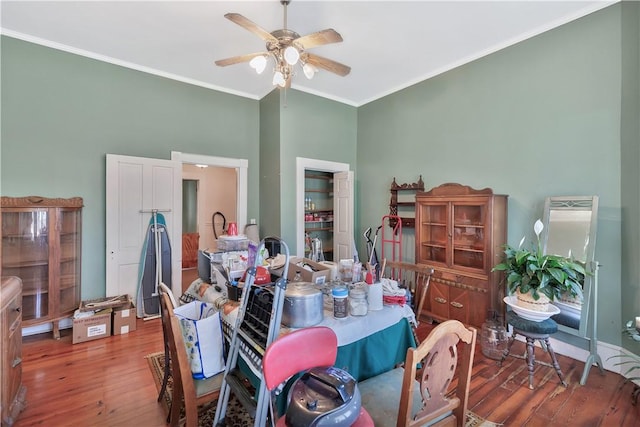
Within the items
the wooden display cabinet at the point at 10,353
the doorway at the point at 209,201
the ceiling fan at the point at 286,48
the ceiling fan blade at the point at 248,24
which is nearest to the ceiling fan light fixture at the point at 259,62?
the ceiling fan at the point at 286,48

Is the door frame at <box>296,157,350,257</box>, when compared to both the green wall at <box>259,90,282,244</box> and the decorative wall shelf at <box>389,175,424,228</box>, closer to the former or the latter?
the green wall at <box>259,90,282,244</box>

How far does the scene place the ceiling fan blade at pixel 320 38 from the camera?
2.15 metres

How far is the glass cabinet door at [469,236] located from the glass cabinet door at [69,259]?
4.35 meters

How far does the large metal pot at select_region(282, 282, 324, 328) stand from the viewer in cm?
155

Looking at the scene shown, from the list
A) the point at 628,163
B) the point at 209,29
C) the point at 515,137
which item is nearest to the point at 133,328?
the point at 209,29

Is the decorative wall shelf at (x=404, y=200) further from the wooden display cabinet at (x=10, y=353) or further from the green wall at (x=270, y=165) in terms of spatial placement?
the wooden display cabinet at (x=10, y=353)

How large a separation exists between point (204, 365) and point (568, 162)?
3576 millimetres

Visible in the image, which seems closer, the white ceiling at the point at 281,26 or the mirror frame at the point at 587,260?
the mirror frame at the point at 587,260

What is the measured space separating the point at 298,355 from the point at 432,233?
306 centimetres

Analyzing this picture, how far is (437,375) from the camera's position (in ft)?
4.08

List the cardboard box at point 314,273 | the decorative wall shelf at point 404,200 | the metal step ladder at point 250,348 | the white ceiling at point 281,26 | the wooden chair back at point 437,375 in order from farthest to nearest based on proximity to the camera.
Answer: the decorative wall shelf at point 404,200, the white ceiling at point 281,26, the cardboard box at point 314,273, the metal step ladder at point 250,348, the wooden chair back at point 437,375

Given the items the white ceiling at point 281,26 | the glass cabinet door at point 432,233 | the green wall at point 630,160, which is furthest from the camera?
the glass cabinet door at point 432,233

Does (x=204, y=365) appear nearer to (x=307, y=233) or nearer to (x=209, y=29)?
(x=209, y=29)

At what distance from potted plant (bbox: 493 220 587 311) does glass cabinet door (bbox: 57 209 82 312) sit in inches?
176
